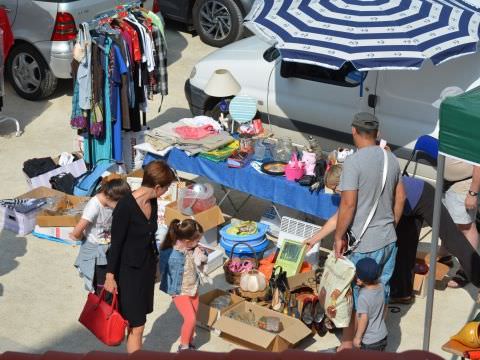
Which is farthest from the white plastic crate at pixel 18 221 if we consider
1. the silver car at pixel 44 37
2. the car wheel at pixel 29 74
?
the car wheel at pixel 29 74

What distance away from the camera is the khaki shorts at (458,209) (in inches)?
320

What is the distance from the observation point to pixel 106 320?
6516 millimetres

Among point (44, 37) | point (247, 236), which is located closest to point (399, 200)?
point (247, 236)

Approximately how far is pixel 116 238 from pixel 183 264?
2.43 feet

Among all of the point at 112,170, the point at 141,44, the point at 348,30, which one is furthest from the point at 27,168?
the point at 348,30

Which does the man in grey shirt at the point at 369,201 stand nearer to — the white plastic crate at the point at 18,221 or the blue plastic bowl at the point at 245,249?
the blue plastic bowl at the point at 245,249

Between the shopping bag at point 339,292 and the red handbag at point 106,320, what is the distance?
152 cm

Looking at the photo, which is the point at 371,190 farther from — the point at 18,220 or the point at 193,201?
the point at 18,220

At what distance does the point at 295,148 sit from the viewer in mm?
9156

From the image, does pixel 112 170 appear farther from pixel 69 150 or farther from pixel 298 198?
pixel 298 198

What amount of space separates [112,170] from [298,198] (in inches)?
95.4

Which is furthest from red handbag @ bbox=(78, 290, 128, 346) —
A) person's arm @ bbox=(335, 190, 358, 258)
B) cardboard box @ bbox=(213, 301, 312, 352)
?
person's arm @ bbox=(335, 190, 358, 258)

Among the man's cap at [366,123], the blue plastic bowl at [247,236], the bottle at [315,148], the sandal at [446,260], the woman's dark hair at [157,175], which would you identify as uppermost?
the man's cap at [366,123]

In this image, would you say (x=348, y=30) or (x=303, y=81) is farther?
(x=303, y=81)
